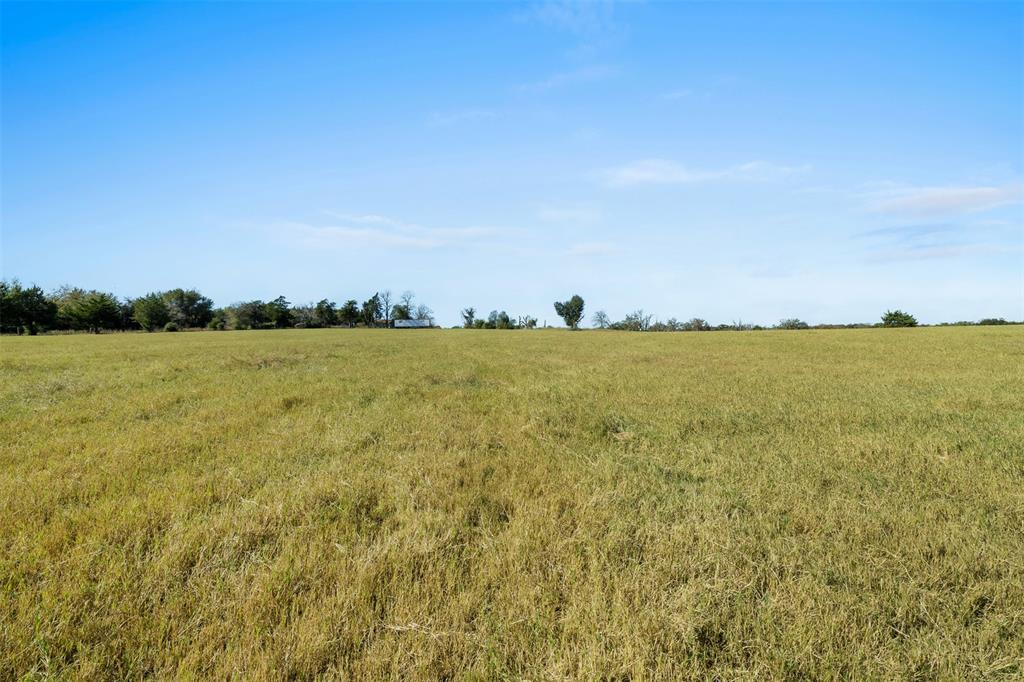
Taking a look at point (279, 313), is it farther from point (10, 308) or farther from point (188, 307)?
point (10, 308)

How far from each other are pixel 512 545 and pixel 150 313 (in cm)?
12236

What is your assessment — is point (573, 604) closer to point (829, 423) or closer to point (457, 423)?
point (457, 423)

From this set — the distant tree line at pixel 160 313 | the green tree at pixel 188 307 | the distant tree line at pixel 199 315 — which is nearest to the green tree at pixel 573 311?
the distant tree line at pixel 199 315

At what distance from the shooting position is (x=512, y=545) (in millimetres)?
3898

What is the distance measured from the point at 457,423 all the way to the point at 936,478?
7141 millimetres

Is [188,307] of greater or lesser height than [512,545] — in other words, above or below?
above

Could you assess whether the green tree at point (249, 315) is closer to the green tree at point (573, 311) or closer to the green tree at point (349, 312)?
the green tree at point (349, 312)

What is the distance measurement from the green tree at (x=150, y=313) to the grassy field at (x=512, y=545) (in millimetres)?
112203

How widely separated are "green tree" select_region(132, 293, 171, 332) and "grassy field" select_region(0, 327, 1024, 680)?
112 metres

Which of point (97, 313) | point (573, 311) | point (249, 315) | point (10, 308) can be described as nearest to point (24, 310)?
point (10, 308)

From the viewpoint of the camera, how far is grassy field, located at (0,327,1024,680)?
271 centimetres

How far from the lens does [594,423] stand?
28.3 ft

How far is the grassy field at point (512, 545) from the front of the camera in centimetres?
271

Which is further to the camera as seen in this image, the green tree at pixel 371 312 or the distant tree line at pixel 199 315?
the green tree at pixel 371 312
